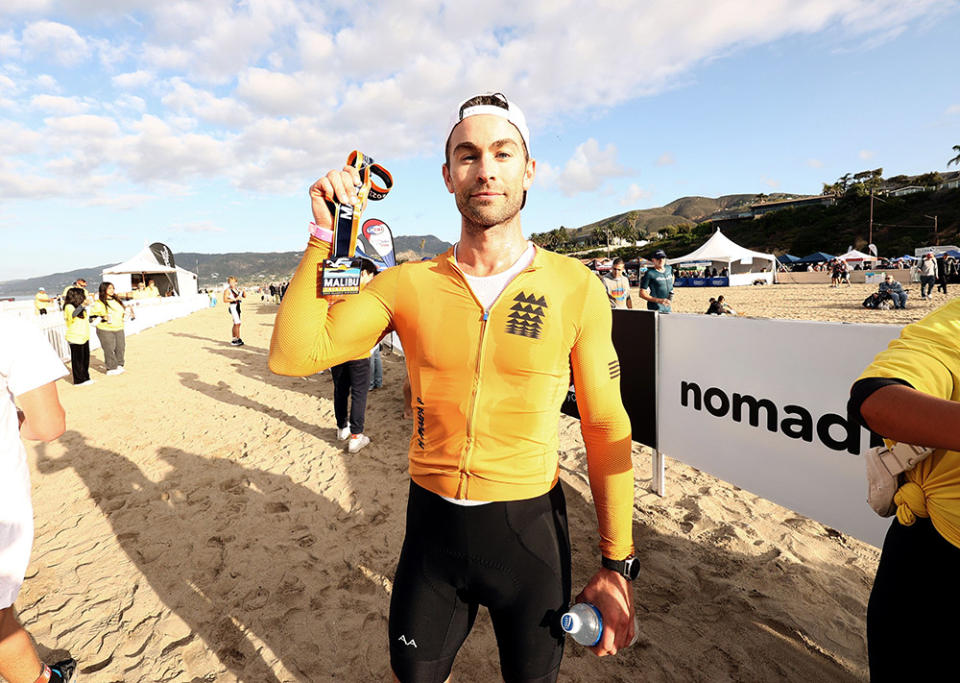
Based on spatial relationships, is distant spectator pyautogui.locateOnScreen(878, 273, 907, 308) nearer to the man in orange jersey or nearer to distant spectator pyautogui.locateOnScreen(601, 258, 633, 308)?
distant spectator pyautogui.locateOnScreen(601, 258, 633, 308)

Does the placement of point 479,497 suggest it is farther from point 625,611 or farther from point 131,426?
point 131,426

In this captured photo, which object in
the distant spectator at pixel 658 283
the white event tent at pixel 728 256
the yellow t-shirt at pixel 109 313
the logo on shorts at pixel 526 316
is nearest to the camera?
the logo on shorts at pixel 526 316

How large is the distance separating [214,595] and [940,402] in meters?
3.88

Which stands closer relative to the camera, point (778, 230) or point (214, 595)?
point (214, 595)

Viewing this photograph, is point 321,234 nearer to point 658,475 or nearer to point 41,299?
point 658,475

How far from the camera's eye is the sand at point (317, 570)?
2494 millimetres

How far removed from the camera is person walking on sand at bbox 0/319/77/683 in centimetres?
169

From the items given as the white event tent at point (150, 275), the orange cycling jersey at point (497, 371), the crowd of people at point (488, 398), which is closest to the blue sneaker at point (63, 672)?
the crowd of people at point (488, 398)

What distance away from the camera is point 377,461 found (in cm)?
504

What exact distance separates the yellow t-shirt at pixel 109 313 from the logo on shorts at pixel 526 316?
11302mm

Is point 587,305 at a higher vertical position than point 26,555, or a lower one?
higher

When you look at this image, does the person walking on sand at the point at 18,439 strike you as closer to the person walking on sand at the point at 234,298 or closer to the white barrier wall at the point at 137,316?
the white barrier wall at the point at 137,316

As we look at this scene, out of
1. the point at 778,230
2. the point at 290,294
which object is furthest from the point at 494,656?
the point at 778,230

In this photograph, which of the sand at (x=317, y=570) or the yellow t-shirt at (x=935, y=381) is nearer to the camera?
the yellow t-shirt at (x=935, y=381)
